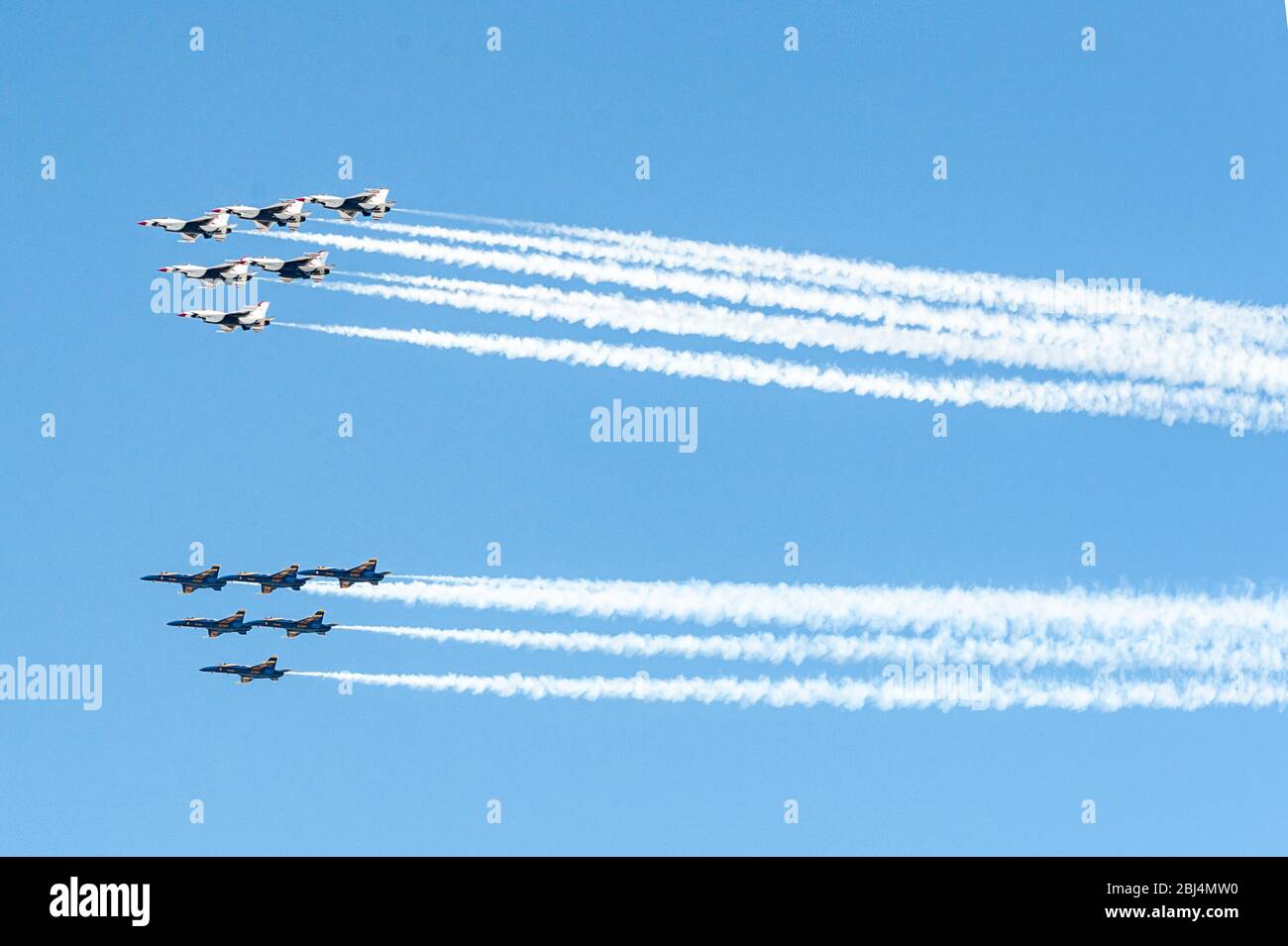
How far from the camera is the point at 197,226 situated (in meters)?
132

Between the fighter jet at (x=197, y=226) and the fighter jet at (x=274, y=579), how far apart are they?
1745cm

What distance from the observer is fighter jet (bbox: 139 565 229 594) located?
135500 mm

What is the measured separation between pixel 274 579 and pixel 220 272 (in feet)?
52.8

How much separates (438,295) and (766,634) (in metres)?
27.1

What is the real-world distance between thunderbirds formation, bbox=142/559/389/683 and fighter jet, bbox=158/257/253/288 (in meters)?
15.1

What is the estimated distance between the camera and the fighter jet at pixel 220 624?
13725 cm

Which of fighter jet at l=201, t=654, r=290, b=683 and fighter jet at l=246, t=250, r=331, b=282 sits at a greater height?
fighter jet at l=246, t=250, r=331, b=282

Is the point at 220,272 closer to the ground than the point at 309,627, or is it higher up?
higher up

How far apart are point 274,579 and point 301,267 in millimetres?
16393

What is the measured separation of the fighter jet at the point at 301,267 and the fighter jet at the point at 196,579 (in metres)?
16.4

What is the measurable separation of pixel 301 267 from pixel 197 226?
6.43 meters

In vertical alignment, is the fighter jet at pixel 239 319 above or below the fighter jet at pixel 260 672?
above
